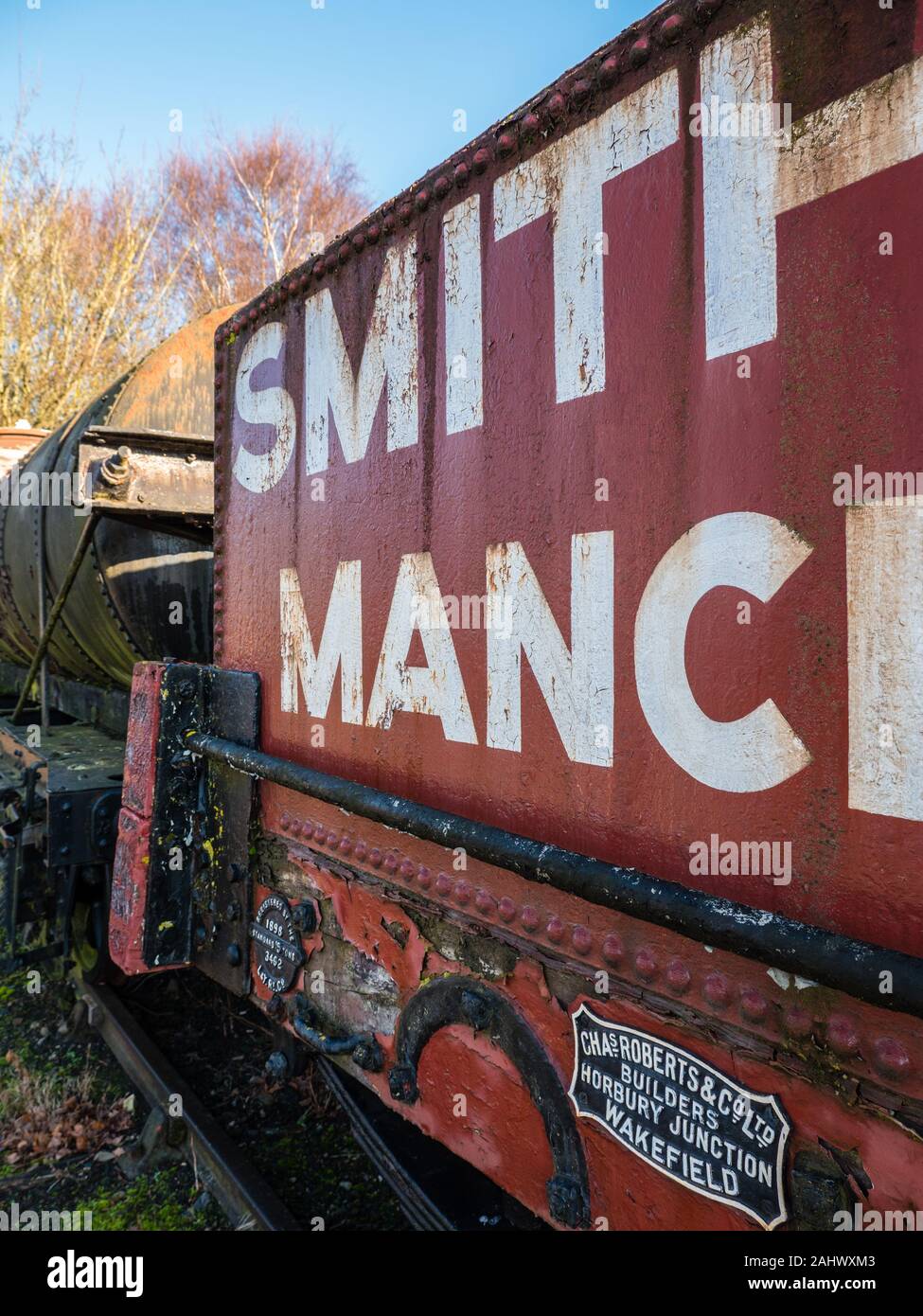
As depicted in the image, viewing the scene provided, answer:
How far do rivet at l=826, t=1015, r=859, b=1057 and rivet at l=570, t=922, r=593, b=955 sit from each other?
43 centimetres

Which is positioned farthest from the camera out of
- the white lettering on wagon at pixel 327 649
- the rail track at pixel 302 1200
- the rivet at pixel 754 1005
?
the rail track at pixel 302 1200

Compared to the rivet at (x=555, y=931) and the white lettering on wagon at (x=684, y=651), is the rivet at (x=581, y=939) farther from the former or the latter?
the white lettering on wagon at (x=684, y=651)

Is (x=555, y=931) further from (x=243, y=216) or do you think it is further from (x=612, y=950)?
(x=243, y=216)

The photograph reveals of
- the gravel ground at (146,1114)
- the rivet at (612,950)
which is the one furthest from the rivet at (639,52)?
the gravel ground at (146,1114)

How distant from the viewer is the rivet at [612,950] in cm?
136

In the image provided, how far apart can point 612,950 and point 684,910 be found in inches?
9.4

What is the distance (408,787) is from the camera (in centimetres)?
193

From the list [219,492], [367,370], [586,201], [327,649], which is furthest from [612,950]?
[219,492]

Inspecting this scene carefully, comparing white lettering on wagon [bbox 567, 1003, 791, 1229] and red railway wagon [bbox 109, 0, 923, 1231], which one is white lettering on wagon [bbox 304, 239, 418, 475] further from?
white lettering on wagon [bbox 567, 1003, 791, 1229]

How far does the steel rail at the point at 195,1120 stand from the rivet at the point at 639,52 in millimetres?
3223

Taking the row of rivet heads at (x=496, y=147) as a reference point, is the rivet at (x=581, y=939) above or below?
below

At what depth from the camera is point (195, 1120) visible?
10.3 ft

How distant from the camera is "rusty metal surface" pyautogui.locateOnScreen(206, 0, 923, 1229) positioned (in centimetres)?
105

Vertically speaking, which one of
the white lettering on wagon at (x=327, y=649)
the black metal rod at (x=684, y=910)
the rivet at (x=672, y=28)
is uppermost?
the rivet at (x=672, y=28)
